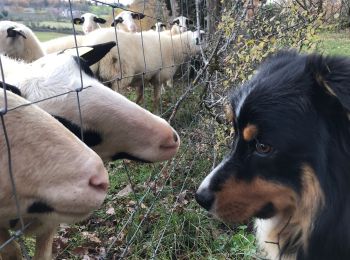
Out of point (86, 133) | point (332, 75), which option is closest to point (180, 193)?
point (86, 133)

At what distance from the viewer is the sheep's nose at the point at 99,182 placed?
61.7 inches

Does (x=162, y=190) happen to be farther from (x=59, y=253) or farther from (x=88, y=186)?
(x=88, y=186)

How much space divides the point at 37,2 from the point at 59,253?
194cm

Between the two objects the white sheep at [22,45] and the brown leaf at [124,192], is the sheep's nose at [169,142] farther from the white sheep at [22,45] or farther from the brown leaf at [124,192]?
the white sheep at [22,45]

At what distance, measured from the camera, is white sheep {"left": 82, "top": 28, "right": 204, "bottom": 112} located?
Result: 7.34m

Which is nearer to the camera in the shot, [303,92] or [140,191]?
[303,92]

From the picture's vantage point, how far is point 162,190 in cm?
398

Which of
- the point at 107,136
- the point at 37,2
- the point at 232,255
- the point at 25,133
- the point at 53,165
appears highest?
the point at 37,2

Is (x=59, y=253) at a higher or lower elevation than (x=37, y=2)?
lower

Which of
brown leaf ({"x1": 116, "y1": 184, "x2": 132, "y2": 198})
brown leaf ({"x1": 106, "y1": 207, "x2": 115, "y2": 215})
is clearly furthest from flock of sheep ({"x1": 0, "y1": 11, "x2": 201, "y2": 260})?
brown leaf ({"x1": 116, "y1": 184, "x2": 132, "y2": 198})

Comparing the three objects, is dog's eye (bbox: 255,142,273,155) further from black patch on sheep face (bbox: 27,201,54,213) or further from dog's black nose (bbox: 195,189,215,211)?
black patch on sheep face (bbox: 27,201,54,213)

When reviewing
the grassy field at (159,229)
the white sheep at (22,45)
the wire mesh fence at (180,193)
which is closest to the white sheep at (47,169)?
the wire mesh fence at (180,193)

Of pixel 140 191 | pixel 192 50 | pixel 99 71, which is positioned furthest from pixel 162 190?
pixel 192 50

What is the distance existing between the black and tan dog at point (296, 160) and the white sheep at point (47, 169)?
83 cm
